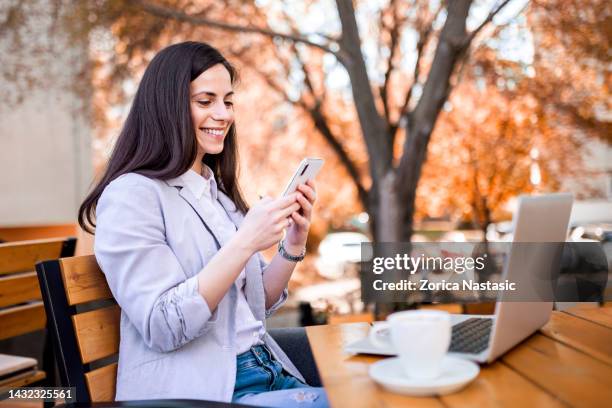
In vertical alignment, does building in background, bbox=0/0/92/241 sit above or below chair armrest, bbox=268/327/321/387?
above

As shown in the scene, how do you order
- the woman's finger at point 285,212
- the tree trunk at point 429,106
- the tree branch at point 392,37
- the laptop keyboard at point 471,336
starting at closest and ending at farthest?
the laptop keyboard at point 471,336, the woman's finger at point 285,212, the tree trunk at point 429,106, the tree branch at point 392,37

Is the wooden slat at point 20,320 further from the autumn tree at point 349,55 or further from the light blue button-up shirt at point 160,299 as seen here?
the autumn tree at point 349,55

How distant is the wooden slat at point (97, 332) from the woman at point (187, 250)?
4 centimetres

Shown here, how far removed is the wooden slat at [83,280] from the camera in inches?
51.6

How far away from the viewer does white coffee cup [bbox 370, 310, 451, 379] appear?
3.01 feet

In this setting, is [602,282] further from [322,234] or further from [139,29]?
[322,234]

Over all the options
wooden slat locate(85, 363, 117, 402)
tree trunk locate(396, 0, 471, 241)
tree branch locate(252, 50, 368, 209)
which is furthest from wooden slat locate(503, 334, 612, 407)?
tree branch locate(252, 50, 368, 209)

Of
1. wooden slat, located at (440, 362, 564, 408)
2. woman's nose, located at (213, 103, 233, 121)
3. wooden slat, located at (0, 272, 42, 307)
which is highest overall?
woman's nose, located at (213, 103, 233, 121)

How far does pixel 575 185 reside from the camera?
8.54 metres

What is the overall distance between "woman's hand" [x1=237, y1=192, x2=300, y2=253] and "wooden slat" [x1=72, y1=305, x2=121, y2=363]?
1.15 ft

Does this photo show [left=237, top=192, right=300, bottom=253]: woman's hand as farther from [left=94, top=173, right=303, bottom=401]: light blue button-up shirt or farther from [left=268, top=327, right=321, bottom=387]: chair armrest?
[left=268, top=327, right=321, bottom=387]: chair armrest

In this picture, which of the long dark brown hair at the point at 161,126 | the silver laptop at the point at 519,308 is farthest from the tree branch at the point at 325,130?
the silver laptop at the point at 519,308

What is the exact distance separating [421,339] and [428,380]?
0.09 metres

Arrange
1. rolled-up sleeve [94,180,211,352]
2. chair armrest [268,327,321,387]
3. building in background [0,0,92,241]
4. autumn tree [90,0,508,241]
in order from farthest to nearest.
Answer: building in background [0,0,92,241]
autumn tree [90,0,508,241]
chair armrest [268,327,321,387]
rolled-up sleeve [94,180,211,352]
